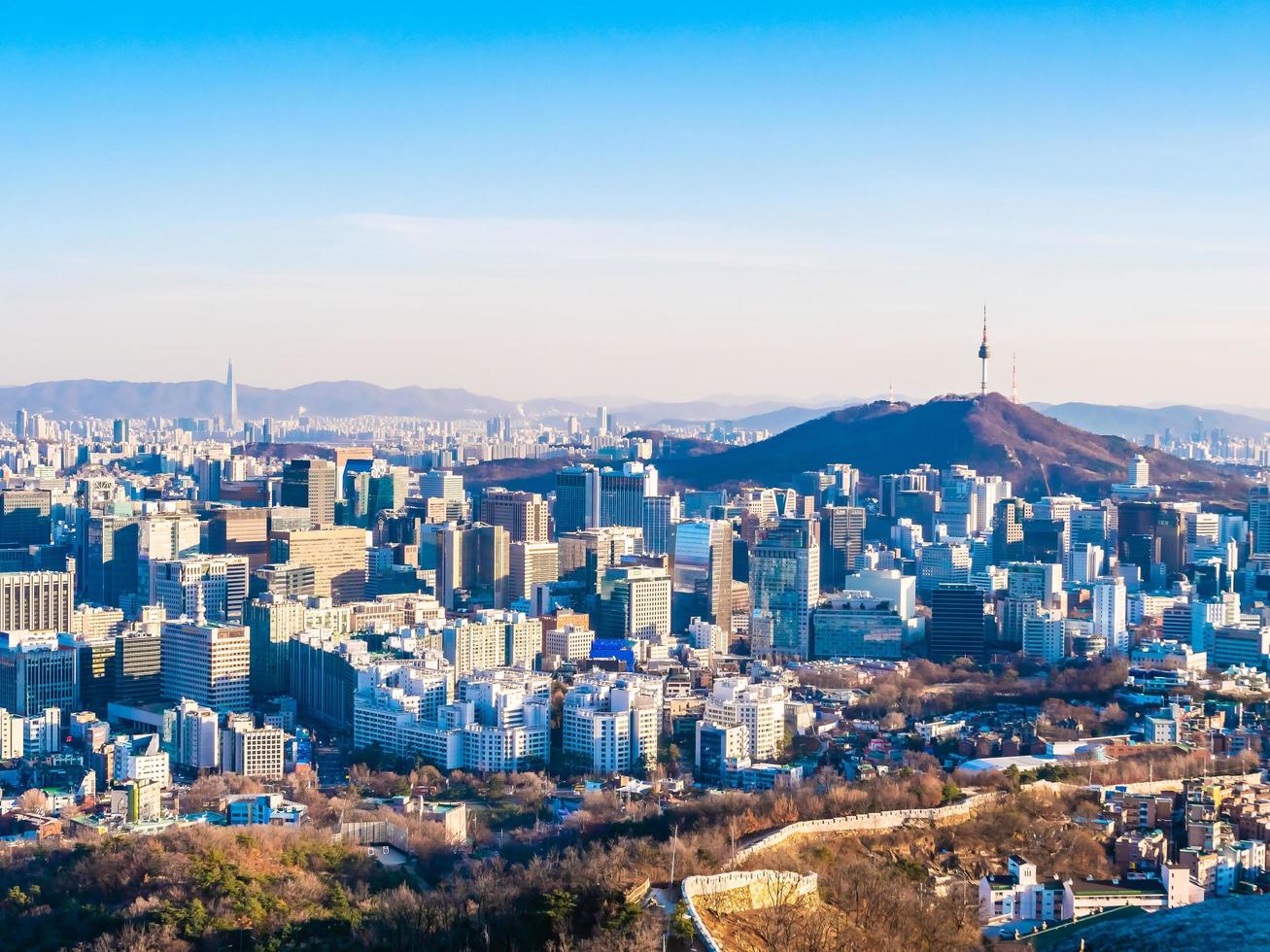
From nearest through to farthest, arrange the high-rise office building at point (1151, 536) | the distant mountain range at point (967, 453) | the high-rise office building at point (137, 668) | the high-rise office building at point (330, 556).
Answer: the high-rise office building at point (137, 668) → the high-rise office building at point (330, 556) → the high-rise office building at point (1151, 536) → the distant mountain range at point (967, 453)

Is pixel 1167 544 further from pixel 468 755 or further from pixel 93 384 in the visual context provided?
pixel 93 384

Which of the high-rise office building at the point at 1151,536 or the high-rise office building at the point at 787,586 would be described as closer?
the high-rise office building at the point at 787,586

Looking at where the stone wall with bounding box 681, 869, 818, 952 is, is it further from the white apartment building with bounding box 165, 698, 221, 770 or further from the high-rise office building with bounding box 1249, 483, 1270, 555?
the high-rise office building with bounding box 1249, 483, 1270, 555

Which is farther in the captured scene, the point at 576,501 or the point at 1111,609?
the point at 576,501

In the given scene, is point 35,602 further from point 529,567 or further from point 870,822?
point 870,822

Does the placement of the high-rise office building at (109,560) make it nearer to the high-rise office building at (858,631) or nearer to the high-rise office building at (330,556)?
the high-rise office building at (330,556)

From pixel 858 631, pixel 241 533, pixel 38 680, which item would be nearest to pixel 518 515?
pixel 241 533

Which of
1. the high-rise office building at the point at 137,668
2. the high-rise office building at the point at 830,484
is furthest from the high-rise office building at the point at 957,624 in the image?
the high-rise office building at the point at 830,484
